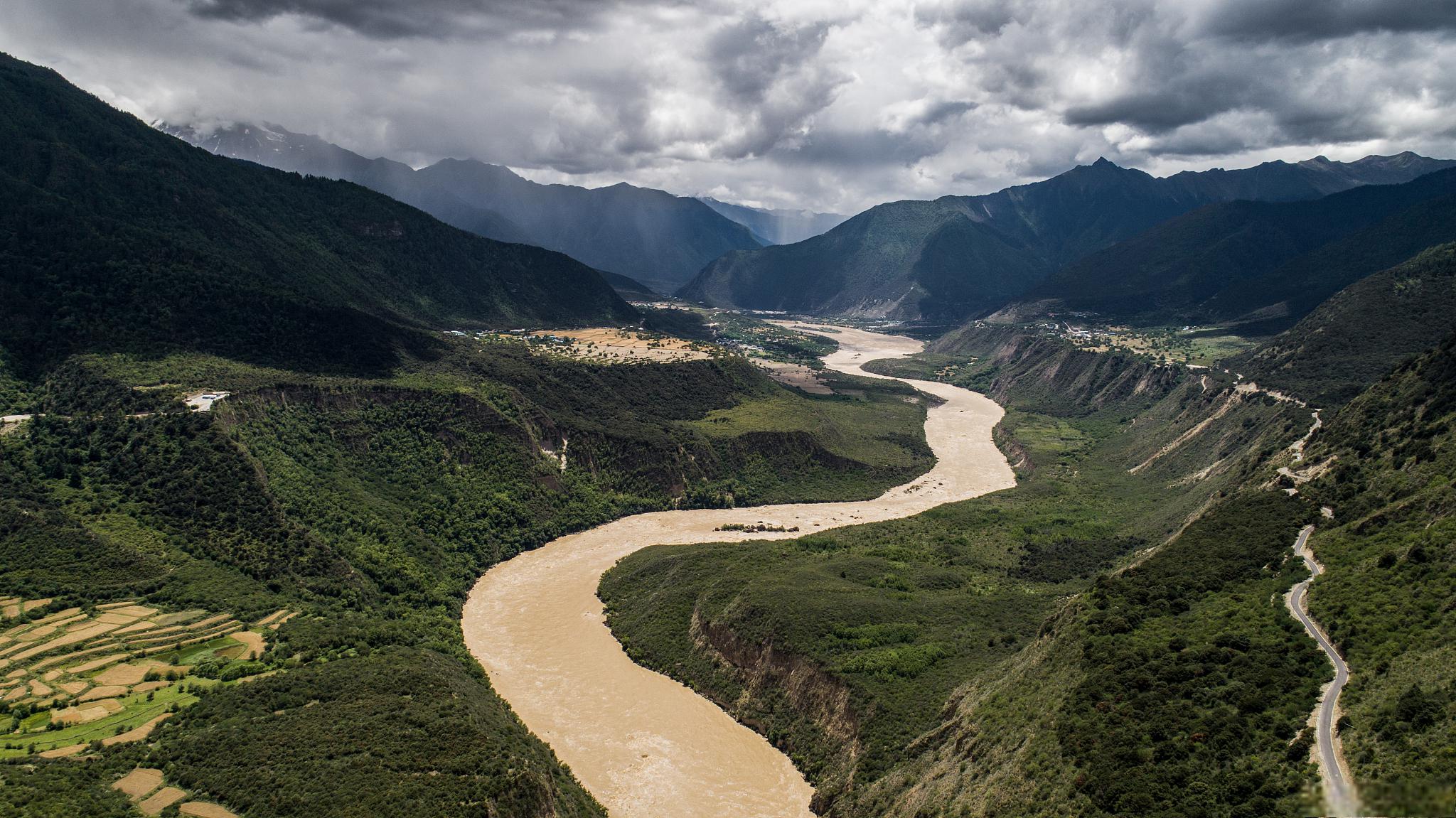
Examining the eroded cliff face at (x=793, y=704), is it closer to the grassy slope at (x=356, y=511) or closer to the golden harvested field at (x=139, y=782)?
the grassy slope at (x=356, y=511)

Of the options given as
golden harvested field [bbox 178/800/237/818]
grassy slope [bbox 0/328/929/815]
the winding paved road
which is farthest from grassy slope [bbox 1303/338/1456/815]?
golden harvested field [bbox 178/800/237/818]

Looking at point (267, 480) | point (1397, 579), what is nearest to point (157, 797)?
point (267, 480)

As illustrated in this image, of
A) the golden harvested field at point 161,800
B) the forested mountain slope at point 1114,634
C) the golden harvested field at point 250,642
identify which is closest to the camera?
the forested mountain slope at point 1114,634

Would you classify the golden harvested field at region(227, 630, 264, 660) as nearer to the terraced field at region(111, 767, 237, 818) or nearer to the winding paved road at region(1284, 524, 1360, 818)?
the terraced field at region(111, 767, 237, 818)

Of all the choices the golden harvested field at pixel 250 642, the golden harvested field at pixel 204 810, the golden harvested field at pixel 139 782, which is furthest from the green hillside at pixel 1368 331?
the golden harvested field at pixel 139 782

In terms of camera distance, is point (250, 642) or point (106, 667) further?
point (250, 642)

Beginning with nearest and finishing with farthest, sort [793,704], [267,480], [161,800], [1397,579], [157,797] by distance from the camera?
[1397,579], [161,800], [157,797], [793,704], [267,480]

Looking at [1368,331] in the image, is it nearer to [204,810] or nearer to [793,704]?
[793,704]
